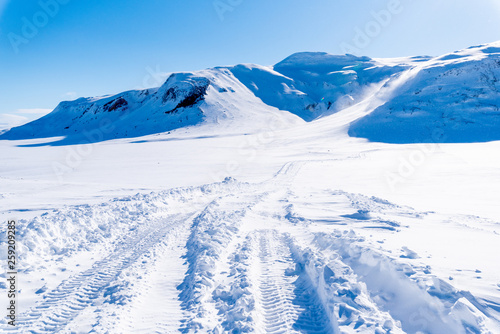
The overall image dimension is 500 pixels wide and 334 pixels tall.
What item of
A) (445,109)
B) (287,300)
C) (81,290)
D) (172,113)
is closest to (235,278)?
(287,300)

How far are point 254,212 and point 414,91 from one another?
2199 inches

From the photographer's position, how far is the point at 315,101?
3866 inches

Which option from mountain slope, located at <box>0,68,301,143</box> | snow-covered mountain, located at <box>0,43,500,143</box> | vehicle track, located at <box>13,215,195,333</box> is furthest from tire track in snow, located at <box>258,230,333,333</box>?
mountain slope, located at <box>0,68,301,143</box>

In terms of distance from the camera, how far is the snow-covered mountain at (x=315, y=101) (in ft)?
139

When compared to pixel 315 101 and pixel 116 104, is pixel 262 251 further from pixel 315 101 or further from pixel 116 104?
pixel 116 104

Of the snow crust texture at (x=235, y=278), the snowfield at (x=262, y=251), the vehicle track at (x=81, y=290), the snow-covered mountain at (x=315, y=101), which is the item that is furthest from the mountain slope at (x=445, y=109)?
the vehicle track at (x=81, y=290)

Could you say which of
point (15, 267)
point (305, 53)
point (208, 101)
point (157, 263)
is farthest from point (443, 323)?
point (305, 53)

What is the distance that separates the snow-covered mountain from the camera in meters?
42.4

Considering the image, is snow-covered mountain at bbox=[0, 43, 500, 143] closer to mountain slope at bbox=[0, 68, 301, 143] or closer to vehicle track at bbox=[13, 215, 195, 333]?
mountain slope at bbox=[0, 68, 301, 143]

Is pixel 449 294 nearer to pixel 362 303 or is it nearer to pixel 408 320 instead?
pixel 408 320

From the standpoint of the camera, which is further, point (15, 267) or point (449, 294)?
point (15, 267)

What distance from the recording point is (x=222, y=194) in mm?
13445

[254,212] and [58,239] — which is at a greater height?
[58,239]

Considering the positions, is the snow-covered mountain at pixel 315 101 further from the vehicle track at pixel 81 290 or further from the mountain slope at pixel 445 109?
the vehicle track at pixel 81 290
